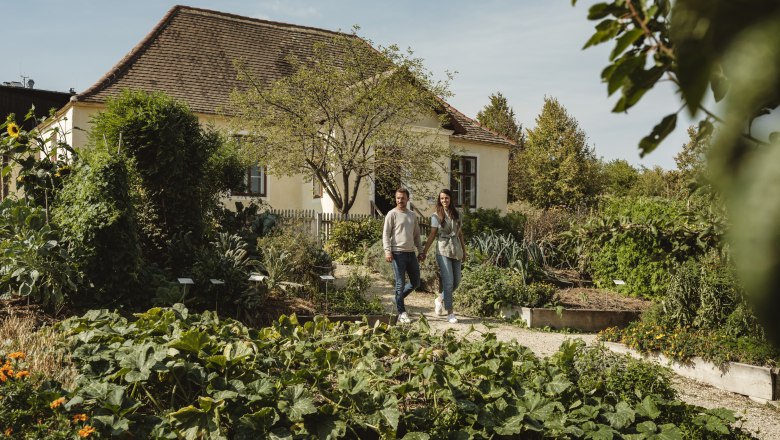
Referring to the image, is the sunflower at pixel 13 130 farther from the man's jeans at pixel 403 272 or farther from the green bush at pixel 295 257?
the man's jeans at pixel 403 272

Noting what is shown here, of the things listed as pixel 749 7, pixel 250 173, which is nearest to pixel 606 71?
pixel 749 7

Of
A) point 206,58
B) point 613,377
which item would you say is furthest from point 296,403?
point 206,58

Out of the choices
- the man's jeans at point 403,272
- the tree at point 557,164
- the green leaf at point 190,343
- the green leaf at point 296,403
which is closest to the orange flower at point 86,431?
the green leaf at point 190,343

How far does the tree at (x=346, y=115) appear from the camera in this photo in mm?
15984

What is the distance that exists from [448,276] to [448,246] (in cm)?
42

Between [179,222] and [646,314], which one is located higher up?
[179,222]

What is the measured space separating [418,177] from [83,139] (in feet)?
30.6

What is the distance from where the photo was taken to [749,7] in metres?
0.40

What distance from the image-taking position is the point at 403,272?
9000 millimetres

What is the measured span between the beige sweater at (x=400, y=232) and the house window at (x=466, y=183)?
1425cm

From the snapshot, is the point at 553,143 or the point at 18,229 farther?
the point at 553,143

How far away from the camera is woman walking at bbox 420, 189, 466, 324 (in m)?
9.09

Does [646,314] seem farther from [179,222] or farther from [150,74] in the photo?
[150,74]

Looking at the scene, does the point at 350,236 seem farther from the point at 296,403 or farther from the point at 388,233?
the point at 296,403
